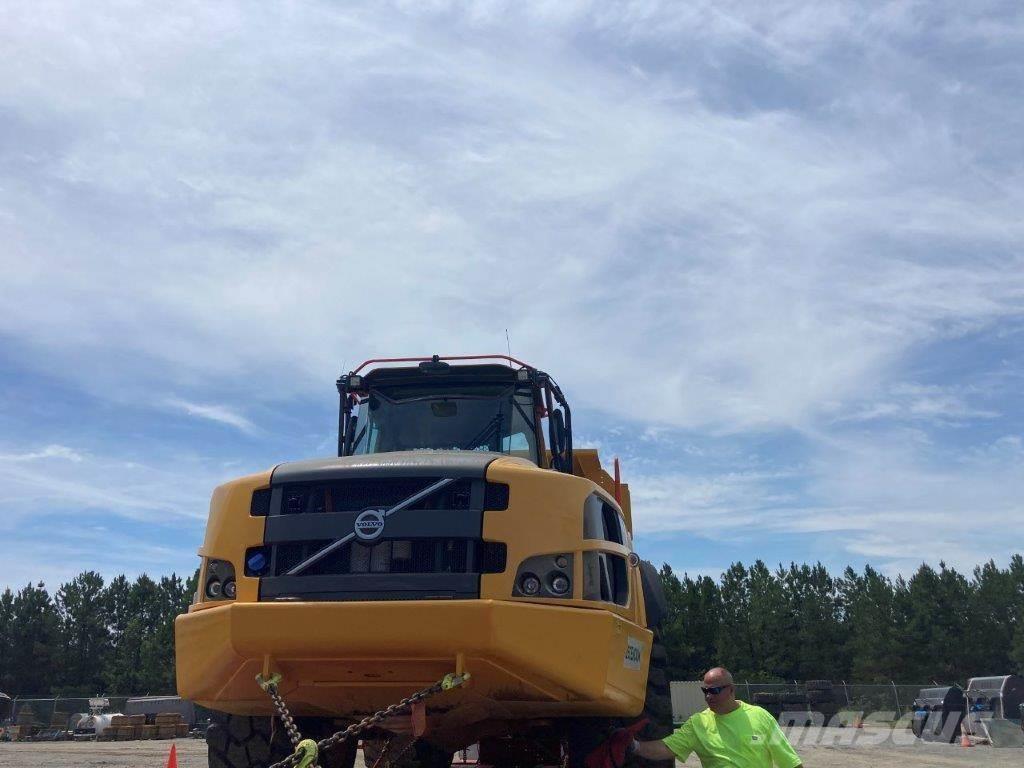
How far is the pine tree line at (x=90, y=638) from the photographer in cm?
7053

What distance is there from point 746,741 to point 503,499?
191 centimetres

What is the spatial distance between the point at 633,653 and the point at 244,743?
2.75m

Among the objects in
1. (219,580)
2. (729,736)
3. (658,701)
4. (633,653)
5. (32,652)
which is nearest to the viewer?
(729,736)

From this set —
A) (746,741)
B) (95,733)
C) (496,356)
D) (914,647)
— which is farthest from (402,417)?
(914,647)

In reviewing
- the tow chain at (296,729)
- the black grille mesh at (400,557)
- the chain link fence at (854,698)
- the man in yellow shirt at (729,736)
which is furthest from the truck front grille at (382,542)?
the chain link fence at (854,698)

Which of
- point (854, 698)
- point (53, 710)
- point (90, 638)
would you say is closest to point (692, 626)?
point (854, 698)

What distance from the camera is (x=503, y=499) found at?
526cm

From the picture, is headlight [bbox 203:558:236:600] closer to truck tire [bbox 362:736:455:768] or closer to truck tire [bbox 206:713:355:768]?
truck tire [bbox 206:713:355:768]

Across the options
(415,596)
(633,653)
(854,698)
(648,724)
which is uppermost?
(415,596)

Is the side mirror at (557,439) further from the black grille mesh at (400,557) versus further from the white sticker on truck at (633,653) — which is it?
the black grille mesh at (400,557)

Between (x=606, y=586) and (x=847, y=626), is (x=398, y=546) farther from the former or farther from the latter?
(x=847, y=626)

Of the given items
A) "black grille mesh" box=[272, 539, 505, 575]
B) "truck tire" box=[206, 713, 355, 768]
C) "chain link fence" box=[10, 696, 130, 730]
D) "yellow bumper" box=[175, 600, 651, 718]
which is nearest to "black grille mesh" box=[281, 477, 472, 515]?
"black grille mesh" box=[272, 539, 505, 575]

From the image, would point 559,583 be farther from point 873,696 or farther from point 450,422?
point 873,696

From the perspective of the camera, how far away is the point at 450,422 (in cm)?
721
